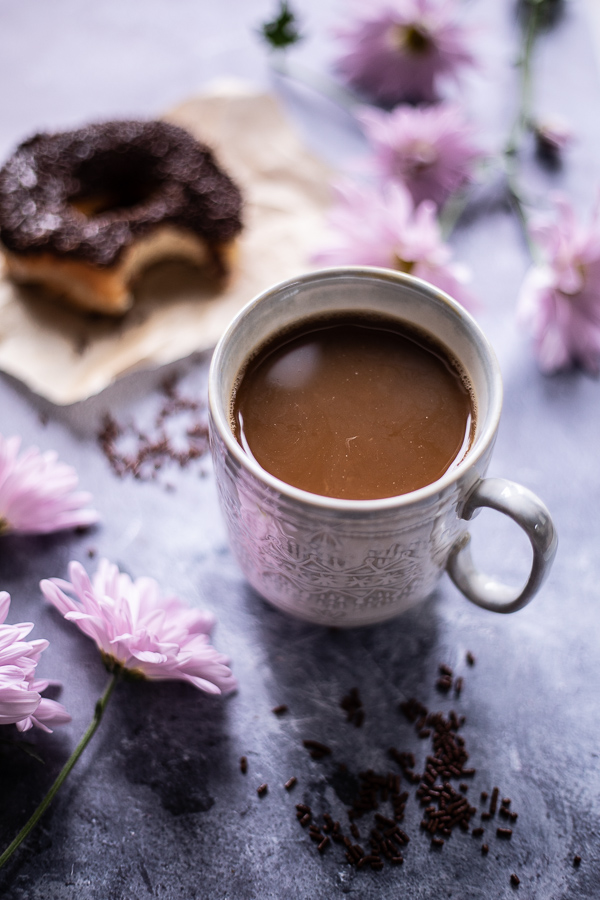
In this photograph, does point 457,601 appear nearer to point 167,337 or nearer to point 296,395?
point 296,395

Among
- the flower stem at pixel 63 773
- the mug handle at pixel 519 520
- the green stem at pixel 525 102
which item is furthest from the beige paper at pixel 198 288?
the mug handle at pixel 519 520

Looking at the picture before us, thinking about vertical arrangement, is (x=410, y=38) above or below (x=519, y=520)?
above

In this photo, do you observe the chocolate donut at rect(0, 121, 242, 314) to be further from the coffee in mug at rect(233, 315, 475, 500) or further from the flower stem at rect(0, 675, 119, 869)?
the flower stem at rect(0, 675, 119, 869)

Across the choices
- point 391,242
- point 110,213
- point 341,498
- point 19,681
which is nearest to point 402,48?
point 391,242

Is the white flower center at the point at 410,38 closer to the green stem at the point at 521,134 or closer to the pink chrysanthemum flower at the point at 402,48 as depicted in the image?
the pink chrysanthemum flower at the point at 402,48

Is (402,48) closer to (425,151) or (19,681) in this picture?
(425,151)

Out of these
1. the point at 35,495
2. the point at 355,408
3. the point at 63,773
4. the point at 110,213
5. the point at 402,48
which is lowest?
the point at 63,773
